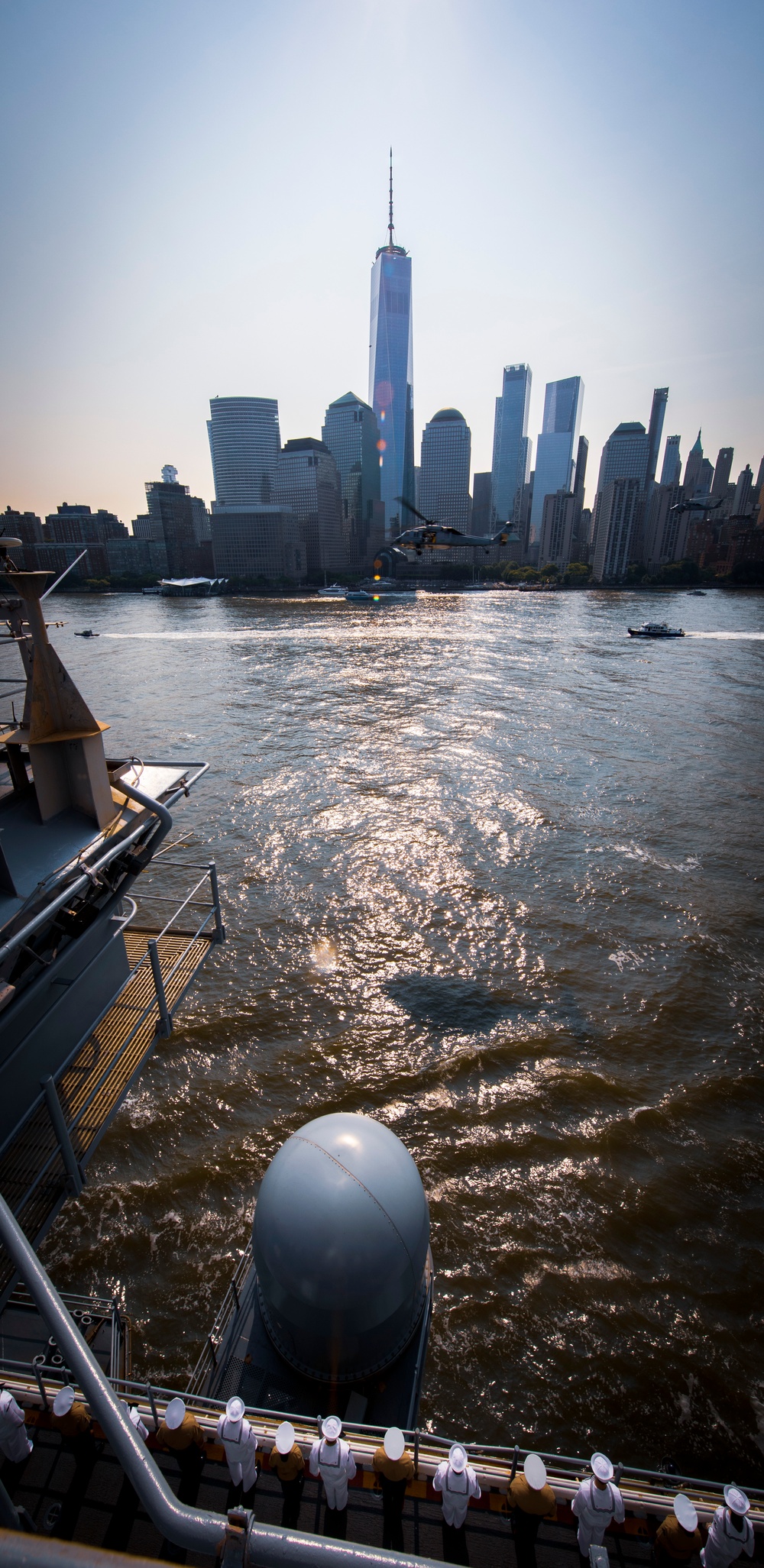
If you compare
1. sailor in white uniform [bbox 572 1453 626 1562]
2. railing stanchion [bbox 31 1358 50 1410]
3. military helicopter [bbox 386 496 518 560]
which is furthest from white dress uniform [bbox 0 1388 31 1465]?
military helicopter [bbox 386 496 518 560]

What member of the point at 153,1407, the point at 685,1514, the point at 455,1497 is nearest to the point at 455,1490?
the point at 455,1497

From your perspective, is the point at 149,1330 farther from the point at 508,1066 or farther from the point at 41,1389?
the point at 508,1066

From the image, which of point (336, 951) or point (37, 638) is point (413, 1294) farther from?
point (336, 951)

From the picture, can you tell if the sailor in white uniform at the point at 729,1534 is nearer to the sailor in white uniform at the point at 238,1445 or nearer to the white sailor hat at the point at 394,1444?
→ the white sailor hat at the point at 394,1444

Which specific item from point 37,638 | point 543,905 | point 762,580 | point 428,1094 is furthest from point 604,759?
point 762,580

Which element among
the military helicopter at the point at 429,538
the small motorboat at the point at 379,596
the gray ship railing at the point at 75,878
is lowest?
the small motorboat at the point at 379,596

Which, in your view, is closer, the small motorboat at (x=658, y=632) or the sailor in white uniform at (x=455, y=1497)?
the sailor in white uniform at (x=455, y=1497)

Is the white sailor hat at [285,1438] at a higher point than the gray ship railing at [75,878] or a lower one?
lower

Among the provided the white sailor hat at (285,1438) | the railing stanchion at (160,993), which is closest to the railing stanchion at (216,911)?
the railing stanchion at (160,993)
